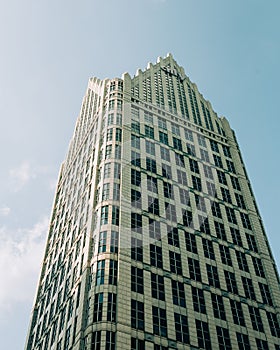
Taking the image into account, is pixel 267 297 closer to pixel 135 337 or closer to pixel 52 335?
pixel 135 337

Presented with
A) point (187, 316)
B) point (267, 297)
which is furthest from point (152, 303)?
point (267, 297)

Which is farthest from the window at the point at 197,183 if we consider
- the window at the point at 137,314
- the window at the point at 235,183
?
the window at the point at 137,314

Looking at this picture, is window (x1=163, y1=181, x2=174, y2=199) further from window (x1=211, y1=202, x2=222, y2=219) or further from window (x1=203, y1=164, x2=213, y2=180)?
window (x1=203, y1=164, x2=213, y2=180)

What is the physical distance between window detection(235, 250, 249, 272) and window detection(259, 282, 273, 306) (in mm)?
3471

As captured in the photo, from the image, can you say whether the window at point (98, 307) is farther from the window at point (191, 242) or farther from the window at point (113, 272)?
the window at point (191, 242)

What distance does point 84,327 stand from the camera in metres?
55.4

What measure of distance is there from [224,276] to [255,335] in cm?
1007

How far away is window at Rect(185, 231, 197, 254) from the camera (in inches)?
2822

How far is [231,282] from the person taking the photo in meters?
70.4

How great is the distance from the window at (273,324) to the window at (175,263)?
50.2ft

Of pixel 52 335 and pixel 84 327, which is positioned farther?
pixel 52 335

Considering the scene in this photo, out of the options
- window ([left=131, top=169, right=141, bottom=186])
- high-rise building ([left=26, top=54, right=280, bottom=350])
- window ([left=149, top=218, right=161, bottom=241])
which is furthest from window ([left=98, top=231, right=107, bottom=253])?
window ([left=131, top=169, right=141, bottom=186])

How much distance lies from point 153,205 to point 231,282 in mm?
17311

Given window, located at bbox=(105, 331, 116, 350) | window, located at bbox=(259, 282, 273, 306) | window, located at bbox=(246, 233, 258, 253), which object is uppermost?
window, located at bbox=(246, 233, 258, 253)
